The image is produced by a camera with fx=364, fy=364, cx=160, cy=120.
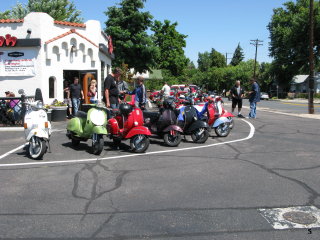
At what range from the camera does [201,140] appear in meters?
9.87

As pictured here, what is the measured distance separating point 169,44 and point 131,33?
113 feet

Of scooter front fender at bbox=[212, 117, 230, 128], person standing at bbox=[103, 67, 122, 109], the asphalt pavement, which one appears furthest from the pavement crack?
scooter front fender at bbox=[212, 117, 230, 128]

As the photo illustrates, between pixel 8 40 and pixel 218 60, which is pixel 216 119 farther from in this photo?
pixel 218 60

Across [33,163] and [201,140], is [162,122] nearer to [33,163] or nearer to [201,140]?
[201,140]

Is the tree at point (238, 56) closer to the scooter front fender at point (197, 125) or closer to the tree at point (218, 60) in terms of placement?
the tree at point (218, 60)

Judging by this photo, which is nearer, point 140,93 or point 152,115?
point 152,115

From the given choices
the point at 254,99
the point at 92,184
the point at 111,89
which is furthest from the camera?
the point at 254,99

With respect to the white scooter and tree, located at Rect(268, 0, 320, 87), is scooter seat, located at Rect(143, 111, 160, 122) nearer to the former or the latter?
the white scooter

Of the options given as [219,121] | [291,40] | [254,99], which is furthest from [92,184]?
[291,40]

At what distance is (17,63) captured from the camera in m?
17.5

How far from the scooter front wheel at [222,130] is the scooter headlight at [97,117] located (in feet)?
13.5

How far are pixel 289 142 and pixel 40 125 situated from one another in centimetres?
646

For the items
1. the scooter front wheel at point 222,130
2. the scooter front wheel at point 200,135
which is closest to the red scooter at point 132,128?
the scooter front wheel at point 200,135

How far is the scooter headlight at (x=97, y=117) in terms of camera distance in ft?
26.5
